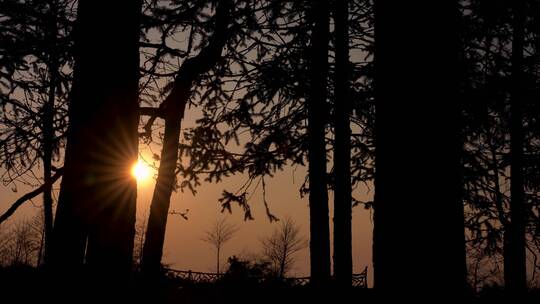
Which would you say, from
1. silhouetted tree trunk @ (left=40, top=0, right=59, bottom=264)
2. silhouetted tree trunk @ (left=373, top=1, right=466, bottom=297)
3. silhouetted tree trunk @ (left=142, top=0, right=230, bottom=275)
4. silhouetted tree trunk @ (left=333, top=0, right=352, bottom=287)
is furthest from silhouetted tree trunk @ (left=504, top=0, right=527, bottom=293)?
silhouetted tree trunk @ (left=40, top=0, right=59, bottom=264)

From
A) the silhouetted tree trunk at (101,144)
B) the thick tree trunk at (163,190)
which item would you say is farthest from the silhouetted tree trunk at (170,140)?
the silhouetted tree trunk at (101,144)

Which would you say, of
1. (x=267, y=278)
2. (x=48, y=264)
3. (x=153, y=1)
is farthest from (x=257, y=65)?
(x=267, y=278)

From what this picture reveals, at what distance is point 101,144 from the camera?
11.3 feet

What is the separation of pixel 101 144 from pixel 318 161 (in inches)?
231

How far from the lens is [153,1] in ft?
20.6

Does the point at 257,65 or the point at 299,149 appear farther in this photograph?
the point at 299,149

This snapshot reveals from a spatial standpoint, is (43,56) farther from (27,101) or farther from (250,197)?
(250,197)

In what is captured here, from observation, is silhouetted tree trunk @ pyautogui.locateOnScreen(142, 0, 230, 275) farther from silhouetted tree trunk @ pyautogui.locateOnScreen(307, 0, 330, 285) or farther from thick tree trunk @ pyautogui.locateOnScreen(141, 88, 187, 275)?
silhouetted tree trunk @ pyautogui.locateOnScreen(307, 0, 330, 285)

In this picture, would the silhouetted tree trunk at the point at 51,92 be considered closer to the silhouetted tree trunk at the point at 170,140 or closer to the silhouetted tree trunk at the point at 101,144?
the silhouetted tree trunk at the point at 101,144

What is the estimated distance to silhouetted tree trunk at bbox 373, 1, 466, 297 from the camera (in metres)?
2.00

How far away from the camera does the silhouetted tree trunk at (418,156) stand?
1999 millimetres

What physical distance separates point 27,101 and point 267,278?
7.07 m

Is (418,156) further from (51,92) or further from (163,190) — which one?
(51,92)

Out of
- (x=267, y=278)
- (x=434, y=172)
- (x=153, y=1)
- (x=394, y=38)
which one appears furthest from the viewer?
(x=267, y=278)
